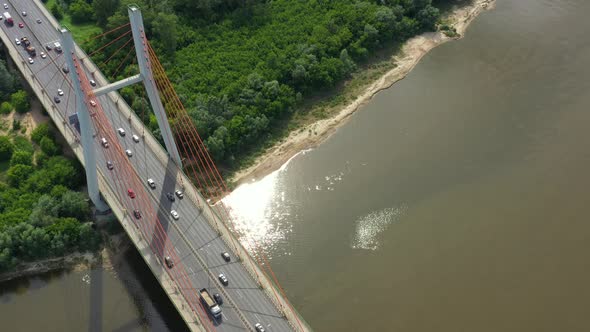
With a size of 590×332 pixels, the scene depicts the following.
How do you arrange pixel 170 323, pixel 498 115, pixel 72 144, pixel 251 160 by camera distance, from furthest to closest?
pixel 498 115, pixel 251 160, pixel 72 144, pixel 170 323

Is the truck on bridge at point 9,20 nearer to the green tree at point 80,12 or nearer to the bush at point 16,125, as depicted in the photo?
the green tree at point 80,12

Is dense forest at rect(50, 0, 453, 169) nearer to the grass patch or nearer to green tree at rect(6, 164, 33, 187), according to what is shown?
the grass patch

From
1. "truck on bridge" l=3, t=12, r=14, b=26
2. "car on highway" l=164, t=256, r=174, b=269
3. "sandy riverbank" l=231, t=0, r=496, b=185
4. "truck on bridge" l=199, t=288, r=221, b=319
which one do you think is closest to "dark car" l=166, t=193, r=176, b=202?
"car on highway" l=164, t=256, r=174, b=269

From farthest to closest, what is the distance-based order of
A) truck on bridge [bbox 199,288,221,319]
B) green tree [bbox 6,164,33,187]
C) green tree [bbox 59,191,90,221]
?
green tree [bbox 6,164,33,187]
green tree [bbox 59,191,90,221]
truck on bridge [bbox 199,288,221,319]

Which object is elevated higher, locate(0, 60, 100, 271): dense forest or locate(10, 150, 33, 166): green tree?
locate(10, 150, 33, 166): green tree

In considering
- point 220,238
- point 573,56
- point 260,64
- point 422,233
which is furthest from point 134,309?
point 573,56

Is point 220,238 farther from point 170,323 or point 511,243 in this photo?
point 511,243

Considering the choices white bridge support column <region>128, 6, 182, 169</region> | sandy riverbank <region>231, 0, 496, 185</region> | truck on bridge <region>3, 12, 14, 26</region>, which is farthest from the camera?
truck on bridge <region>3, 12, 14, 26</region>

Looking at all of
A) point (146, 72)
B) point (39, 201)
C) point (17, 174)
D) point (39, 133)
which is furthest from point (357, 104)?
point (17, 174)
